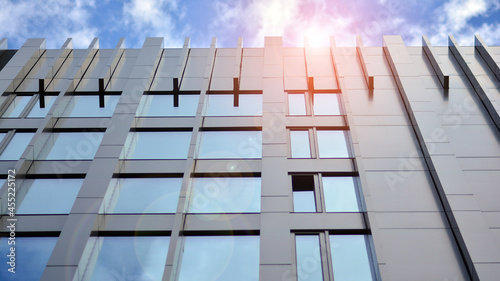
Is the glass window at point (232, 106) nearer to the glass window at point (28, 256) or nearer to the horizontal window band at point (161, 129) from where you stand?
the horizontal window band at point (161, 129)

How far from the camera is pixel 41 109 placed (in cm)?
2328

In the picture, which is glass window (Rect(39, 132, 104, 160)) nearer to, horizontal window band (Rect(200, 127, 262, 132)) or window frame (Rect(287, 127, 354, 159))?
horizontal window band (Rect(200, 127, 262, 132))

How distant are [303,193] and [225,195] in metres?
3.25

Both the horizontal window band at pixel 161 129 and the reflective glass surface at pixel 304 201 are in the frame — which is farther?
the horizontal window band at pixel 161 129

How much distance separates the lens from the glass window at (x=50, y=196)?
18.1 meters

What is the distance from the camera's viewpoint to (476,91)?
22.9 meters

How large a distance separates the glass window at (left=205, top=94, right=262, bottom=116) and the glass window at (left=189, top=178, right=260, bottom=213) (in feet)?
15.0

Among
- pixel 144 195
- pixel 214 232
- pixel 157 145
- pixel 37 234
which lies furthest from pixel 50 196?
pixel 214 232

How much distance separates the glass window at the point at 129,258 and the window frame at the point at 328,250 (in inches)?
188

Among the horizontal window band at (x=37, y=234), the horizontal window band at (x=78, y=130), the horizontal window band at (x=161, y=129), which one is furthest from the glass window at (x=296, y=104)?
the horizontal window band at (x=37, y=234)

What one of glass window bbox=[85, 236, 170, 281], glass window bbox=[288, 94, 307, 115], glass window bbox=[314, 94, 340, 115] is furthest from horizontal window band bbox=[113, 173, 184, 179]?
glass window bbox=[314, 94, 340, 115]

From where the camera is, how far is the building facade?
52.2 feet

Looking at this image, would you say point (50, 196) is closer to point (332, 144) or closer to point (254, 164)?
point (254, 164)

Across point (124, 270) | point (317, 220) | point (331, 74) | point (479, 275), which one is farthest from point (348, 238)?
point (331, 74)
